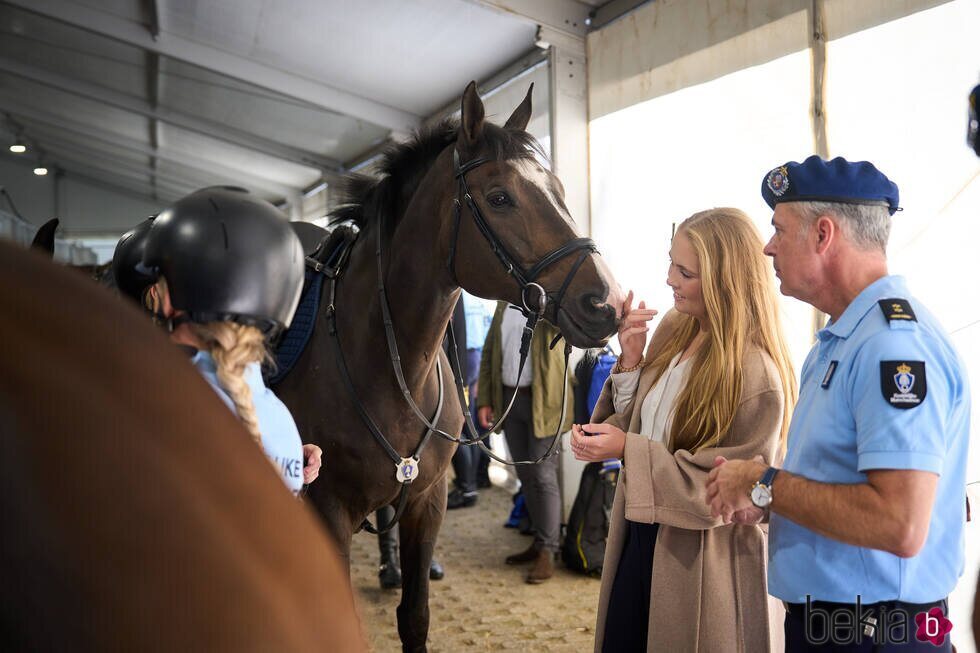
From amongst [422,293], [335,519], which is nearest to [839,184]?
[422,293]

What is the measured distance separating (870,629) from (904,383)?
0.42 m

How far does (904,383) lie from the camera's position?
1.10 metres

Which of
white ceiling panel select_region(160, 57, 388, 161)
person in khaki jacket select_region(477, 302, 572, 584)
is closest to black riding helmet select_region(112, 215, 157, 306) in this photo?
person in khaki jacket select_region(477, 302, 572, 584)

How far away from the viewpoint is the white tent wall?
2.56 m

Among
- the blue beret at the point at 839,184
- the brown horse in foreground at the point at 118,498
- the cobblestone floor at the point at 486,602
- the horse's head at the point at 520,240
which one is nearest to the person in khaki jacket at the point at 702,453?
the horse's head at the point at 520,240

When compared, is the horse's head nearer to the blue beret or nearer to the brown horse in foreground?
the blue beret

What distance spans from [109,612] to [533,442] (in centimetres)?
425

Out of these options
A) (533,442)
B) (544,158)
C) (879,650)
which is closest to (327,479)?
(544,158)

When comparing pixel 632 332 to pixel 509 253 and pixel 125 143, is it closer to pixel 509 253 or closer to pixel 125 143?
pixel 509 253

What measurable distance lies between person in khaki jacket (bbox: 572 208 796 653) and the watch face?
0.28m

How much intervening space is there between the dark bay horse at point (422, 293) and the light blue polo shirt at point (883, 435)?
68 cm

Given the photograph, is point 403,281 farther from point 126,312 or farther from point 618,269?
point 618,269

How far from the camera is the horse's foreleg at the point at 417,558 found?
2461mm

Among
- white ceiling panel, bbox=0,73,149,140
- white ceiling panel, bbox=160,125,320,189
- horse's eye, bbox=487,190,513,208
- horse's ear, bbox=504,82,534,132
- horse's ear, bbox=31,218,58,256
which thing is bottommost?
horse's eye, bbox=487,190,513,208
